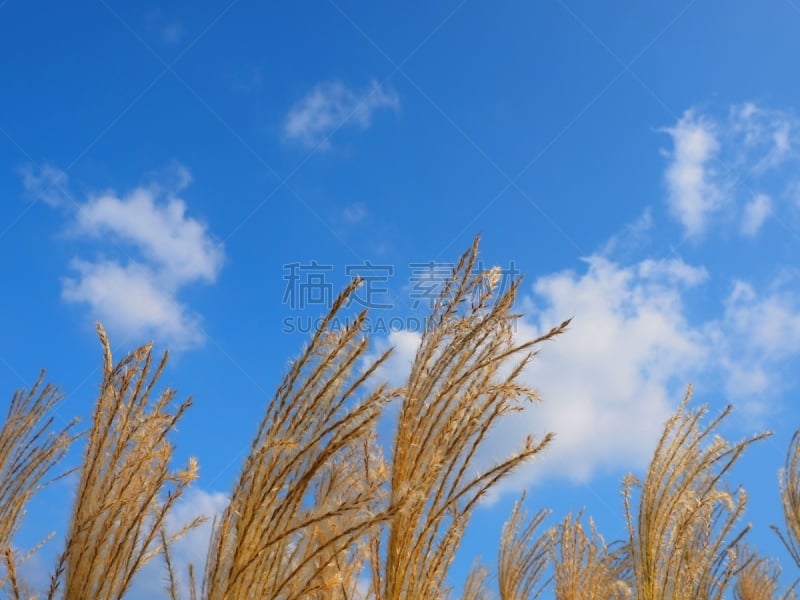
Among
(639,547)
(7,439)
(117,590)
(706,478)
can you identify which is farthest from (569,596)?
(7,439)

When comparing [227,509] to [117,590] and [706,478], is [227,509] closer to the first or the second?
[117,590]

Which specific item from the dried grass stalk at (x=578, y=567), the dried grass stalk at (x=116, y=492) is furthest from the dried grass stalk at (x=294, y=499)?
the dried grass stalk at (x=578, y=567)

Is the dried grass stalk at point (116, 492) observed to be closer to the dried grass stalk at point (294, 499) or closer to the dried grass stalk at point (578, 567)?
the dried grass stalk at point (294, 499)

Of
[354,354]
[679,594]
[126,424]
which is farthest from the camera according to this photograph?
[679,594]

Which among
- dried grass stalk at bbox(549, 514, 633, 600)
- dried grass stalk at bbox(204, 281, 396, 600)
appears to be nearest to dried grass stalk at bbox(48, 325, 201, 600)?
dried grass stalk at bbox(204, 281, 396, 600)

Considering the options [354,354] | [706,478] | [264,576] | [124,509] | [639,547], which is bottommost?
[264,576]

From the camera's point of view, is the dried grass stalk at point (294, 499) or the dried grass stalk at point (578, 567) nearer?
the dried grass stalk at point (294, 499)

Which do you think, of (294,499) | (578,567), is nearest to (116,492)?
(294,499)

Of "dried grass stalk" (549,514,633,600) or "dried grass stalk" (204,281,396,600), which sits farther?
"dried grass stalk" (549,514,633,600)

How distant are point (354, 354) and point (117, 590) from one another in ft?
3.92

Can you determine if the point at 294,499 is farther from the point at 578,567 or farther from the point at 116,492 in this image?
the point at 578,567

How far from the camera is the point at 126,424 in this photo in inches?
106

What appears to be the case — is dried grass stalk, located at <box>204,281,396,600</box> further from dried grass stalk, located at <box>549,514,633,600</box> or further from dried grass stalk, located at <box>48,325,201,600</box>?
dried grass stalk, located at <box>549,514,633,600</box>

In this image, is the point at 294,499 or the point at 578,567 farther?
the point at 578,567
